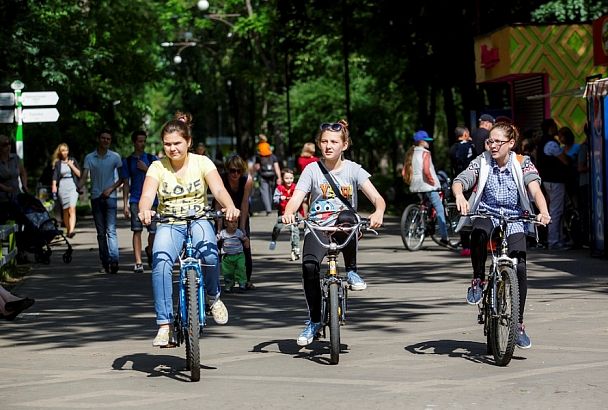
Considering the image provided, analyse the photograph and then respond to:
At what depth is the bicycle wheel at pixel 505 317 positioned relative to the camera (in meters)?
9.24

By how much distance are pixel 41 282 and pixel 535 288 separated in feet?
19.5

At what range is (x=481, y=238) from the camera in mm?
9969

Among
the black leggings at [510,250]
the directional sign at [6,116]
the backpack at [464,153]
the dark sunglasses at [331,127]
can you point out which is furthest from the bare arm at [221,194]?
the directional sign at [6,116]

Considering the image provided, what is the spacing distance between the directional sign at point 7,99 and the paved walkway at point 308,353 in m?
10.2

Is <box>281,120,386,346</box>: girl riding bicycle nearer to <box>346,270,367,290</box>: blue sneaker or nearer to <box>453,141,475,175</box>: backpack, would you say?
<box>346,270,367,290</box>: blue sneaker

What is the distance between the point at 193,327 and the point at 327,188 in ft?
5.51

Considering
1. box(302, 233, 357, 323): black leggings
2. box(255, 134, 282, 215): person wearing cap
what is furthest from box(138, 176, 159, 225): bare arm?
box(255, 134, 282, 215): person wearing cap

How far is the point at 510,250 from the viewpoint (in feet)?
32.1

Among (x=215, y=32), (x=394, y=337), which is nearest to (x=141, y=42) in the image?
(x=215, y=32)

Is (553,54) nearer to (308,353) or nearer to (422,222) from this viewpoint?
(422,222)

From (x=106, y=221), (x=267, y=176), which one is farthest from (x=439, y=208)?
(x=267, y=176)

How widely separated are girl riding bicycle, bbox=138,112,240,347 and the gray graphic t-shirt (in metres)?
0.79

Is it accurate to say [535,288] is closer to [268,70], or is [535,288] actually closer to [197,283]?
[197,283]

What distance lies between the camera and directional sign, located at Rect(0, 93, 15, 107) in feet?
86.5
